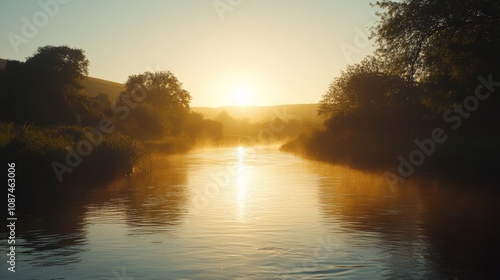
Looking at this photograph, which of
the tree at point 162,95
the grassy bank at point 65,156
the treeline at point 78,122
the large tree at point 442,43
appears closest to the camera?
the grassy bank at point 65,156

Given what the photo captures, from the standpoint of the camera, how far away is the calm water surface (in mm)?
13117

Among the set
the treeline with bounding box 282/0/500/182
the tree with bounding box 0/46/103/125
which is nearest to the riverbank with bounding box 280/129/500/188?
the treeline with bounding box 282/0/500/182

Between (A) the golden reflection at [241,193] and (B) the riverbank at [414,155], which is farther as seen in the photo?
(B) the riverbank at [414,155]

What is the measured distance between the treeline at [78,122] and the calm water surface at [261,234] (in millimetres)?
2643

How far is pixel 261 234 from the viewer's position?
17703mm

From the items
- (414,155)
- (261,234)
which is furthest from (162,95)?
(261,234)

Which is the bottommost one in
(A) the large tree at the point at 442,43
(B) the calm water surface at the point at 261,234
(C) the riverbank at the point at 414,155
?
(B) the calm water surface at the point at 261,234

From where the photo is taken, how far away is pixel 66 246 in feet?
51.6

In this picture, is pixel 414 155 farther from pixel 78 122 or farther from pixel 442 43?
pixel 78 122

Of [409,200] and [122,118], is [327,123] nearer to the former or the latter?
[122,118]

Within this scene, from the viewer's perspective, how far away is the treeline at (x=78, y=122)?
2830cm

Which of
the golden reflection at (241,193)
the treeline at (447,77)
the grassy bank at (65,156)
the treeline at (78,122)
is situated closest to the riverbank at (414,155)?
the treeline at (447,77)

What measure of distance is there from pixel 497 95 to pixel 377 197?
13.0 meters

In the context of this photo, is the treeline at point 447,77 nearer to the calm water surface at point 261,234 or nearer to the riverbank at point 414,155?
the riverbank at point 414,155
